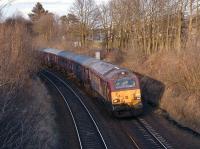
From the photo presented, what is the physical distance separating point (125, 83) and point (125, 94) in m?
0.64

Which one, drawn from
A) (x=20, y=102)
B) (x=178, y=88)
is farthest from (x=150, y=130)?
(x=20, y=102)

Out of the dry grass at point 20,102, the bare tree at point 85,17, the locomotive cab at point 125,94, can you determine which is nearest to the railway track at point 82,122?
the dry grass at point 20,102

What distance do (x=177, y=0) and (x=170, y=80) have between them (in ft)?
43.4

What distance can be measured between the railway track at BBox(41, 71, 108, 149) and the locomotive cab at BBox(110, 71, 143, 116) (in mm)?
1639

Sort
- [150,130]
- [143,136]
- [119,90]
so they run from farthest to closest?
[119,90]
[150,130]
[143,136]

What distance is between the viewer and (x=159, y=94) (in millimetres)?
26000

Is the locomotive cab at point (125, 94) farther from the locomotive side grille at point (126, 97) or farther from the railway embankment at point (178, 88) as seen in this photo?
the railway embankment at point (178, 88)

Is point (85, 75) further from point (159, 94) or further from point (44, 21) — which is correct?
point (44, 21)

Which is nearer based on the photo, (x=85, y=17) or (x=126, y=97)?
(x=126, y=97)

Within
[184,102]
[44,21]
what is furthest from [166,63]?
[44,21]

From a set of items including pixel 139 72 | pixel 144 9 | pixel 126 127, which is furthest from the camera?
pixel 144 9

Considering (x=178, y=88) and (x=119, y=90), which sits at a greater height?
(x=119, y=90)

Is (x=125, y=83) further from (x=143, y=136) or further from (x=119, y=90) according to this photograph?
(x=143, y=136)

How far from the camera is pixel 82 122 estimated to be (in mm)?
21625
